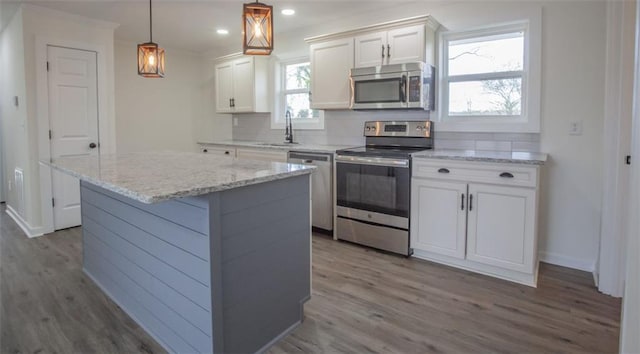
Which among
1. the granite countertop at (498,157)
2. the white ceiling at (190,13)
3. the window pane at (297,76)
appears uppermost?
the white ceiling at (190,13)

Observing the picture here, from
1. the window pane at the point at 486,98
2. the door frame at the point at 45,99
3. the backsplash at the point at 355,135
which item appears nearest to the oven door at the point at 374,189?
the backsplash at the point at 355,135

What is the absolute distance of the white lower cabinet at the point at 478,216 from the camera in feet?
9.00

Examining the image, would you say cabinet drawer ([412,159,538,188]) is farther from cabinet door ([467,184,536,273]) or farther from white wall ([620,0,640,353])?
white wall ([620,0,640,353])

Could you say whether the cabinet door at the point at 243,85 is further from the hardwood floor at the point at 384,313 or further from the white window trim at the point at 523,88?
the hardwood floor at the point at 384,313

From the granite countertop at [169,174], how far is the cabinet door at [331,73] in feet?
5.82

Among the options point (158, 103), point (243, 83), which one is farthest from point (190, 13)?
→ point (158, 103)

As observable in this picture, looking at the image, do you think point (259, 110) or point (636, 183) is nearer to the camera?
point (636, 183)

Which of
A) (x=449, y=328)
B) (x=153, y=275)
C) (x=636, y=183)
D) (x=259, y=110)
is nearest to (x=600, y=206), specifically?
(x=449, y=328)

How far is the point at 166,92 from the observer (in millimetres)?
5863

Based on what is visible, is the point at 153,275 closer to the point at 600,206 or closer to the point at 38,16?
the point at 600,206

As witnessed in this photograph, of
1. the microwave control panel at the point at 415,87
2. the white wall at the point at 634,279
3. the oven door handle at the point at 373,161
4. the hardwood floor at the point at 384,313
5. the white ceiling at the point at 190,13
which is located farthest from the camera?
the white ceiling at the point at 190,13

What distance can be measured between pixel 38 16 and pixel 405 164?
401cm

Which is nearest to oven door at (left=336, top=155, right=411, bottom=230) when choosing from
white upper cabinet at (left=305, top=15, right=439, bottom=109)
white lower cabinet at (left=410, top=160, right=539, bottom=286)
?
white lower cabinet at (left=410, top=160, right=539, bottom=286)

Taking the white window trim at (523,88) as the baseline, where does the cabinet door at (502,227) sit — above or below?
below
